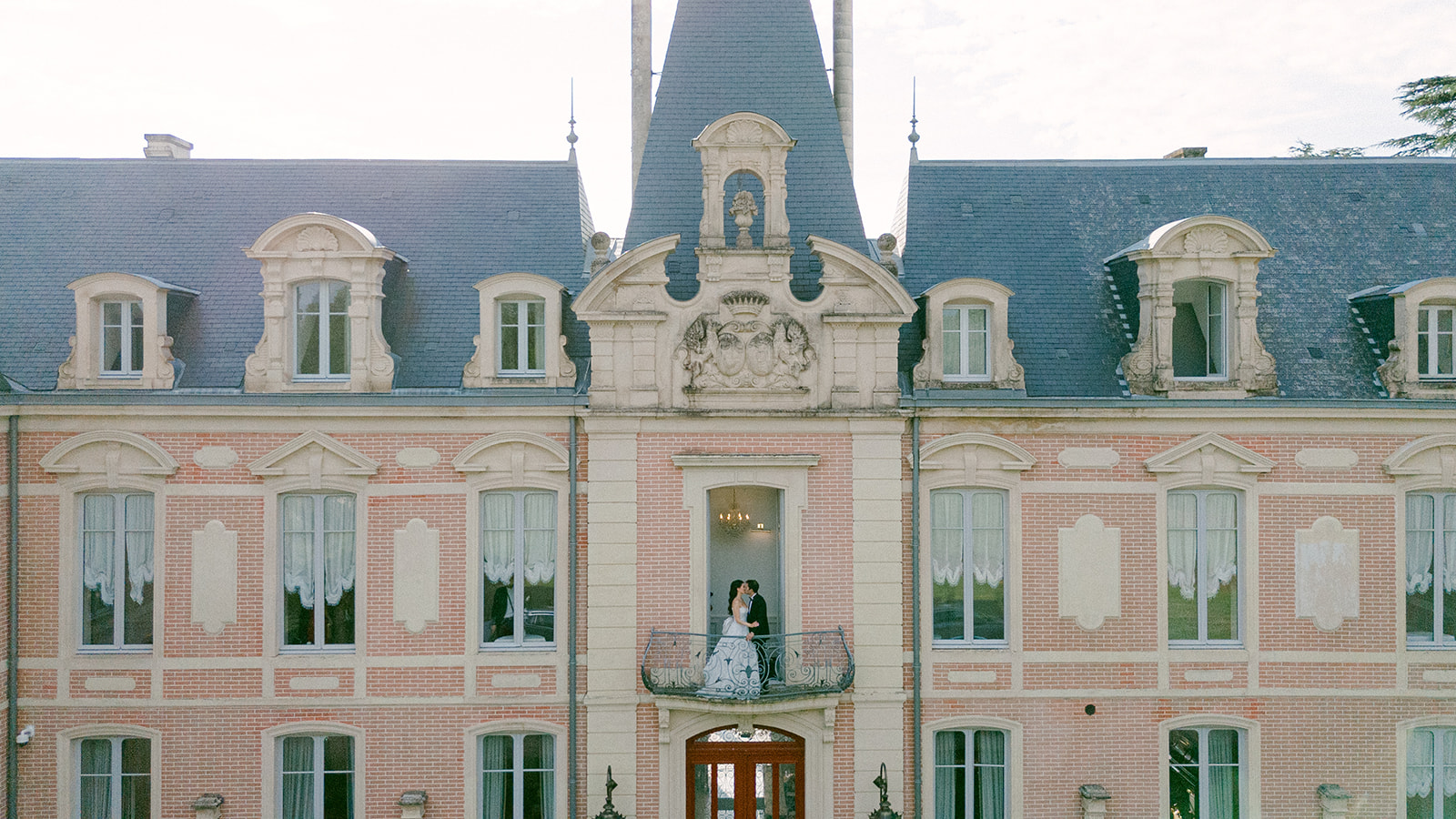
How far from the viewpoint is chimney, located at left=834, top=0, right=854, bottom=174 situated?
2019 centimetres

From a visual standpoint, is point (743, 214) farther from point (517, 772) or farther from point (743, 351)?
point (517, 772)

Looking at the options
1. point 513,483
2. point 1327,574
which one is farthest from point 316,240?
point 1327,574

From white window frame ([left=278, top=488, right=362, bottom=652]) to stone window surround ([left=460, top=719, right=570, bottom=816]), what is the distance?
7.96 ft

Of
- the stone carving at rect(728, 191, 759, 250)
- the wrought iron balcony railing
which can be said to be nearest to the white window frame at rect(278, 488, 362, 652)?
the wrought iron balcony railing

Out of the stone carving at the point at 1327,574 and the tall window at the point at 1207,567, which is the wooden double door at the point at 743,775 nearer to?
the tall window at the point at 1207,567

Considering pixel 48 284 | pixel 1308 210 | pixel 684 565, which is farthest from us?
pixel 1308 210

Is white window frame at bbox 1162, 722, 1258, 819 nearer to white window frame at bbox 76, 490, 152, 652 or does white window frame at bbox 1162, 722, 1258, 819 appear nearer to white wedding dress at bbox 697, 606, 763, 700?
white wedding dress at bbox 697, 606, 763, 700

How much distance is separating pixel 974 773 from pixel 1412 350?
32.5 ft

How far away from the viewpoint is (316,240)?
53.2ft

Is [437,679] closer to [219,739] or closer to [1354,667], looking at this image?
[219,739]

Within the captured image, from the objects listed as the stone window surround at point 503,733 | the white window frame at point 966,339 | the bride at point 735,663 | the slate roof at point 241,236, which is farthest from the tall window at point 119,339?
the white window frame at point 966,339

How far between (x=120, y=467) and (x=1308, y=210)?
21.4 meters

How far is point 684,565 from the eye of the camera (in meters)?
15.9

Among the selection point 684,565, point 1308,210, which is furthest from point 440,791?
point 1308,210
